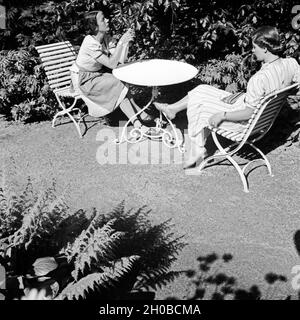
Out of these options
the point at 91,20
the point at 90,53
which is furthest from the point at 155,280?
the point at 91,20

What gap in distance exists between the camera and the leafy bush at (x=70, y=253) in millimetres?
3172

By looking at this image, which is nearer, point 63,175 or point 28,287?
point 28,287

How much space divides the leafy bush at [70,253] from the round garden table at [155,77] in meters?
1.97

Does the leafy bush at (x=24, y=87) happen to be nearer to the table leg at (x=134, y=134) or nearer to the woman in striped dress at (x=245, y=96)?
the table leg at (x=134, y=134)

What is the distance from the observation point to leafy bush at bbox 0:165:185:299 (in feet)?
10.4

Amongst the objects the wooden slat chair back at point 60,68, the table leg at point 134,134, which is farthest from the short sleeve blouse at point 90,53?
the table leg at point 134,134

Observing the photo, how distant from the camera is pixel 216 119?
4.70 meters

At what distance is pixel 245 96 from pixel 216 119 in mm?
373

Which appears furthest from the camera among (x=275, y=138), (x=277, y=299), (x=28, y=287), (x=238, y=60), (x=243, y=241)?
(x=238, y=60)

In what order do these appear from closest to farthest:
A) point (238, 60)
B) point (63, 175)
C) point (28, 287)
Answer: point (28, 287) → point (63, 175) → point (238, 60)

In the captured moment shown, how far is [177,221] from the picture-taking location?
433 cm

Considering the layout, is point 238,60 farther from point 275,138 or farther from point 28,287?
point 28,287
